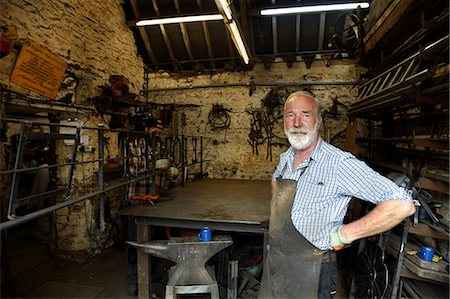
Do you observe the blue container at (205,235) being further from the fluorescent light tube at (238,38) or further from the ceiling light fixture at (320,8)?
the ceiling light fixture at (320,8)

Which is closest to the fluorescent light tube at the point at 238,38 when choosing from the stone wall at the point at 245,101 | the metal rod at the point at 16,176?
the stone wall at the point at 245,101

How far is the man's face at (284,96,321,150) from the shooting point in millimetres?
1988

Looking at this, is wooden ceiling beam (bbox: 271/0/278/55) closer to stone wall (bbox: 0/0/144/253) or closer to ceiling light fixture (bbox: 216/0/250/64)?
ceiling light fixture (bbox: 216/0/250/64)

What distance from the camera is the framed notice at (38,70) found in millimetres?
3207

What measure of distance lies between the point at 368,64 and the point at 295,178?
4660 millimetres

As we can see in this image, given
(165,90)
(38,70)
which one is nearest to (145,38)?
(165,90)

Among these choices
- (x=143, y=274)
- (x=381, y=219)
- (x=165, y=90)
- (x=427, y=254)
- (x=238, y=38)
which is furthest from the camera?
(x=165, y=90)

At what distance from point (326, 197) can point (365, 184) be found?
0.26m

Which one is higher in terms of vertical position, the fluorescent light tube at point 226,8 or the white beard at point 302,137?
the fluorescent light tube at point 226,8

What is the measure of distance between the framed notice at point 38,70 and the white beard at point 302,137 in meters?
3.41

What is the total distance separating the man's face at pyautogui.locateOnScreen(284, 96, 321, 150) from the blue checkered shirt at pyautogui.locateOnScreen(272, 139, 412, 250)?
153 mm

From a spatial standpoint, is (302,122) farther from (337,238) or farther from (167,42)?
(167,42)

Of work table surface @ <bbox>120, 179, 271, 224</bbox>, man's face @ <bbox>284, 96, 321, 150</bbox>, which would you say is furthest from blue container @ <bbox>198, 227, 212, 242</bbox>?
man's face @ <bbox>284, 96, 321, 150</bbox>

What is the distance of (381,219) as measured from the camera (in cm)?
155
